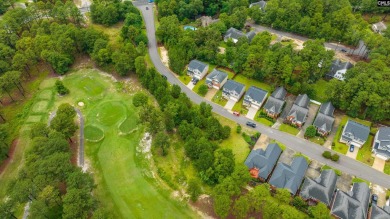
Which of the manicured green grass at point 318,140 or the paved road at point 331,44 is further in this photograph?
the paved road at point 331,44

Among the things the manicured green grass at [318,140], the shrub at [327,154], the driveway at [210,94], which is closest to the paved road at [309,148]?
the shrub at [327,154]

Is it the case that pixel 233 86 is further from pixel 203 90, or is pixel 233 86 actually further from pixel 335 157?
pixel 335 157

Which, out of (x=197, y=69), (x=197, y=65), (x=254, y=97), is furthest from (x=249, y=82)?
(x=197, y=65)

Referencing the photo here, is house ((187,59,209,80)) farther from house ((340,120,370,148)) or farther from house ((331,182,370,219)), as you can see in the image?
house ((331,182,370,219))

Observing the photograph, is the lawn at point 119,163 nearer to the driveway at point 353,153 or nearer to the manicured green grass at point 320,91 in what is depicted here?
the driveway at point 353,153

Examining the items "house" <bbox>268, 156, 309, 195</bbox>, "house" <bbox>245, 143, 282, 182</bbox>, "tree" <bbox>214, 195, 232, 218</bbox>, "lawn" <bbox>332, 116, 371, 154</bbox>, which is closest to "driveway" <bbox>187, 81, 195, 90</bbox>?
"house" <bbox>245, 143, 282, 182</bbox>
